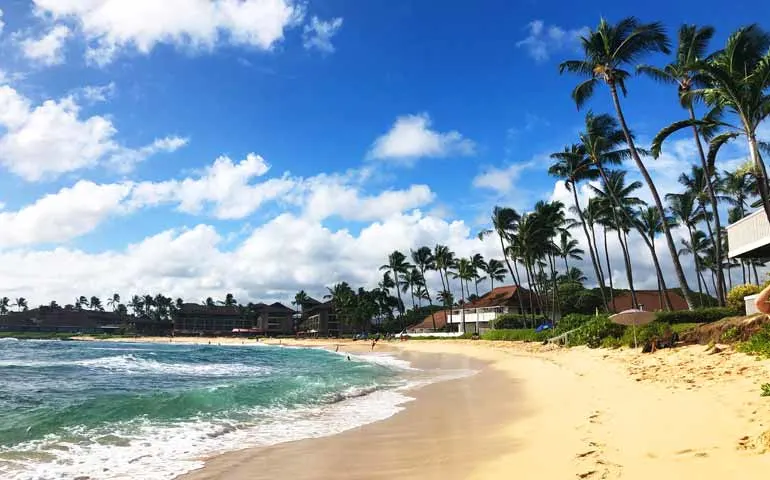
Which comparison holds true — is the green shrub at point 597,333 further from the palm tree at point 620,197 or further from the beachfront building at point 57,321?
the beachfront building at point 57,321

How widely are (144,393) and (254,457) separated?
10.0 metres

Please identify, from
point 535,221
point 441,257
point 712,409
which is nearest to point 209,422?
point 712,409

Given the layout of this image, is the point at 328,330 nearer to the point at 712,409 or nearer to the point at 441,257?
the point at 441,257

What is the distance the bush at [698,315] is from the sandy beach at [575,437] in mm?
10110

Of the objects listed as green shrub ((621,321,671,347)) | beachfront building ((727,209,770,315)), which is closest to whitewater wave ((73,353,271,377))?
green shrub ((621,321,671,347))

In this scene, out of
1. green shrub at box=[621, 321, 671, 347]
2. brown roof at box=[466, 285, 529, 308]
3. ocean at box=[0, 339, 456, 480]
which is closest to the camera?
ocean at box=[0, 339, 456, 480]

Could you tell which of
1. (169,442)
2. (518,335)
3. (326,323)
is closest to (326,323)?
(326,323)

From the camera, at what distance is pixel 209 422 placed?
1115 cm

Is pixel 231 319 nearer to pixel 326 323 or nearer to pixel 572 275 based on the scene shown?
pixel 326 323

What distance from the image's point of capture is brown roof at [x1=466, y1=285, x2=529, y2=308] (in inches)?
2566

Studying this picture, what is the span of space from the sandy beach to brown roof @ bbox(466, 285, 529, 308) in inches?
2065

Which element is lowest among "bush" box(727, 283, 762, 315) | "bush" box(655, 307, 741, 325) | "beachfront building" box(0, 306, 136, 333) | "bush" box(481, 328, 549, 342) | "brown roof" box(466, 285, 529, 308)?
"bush" box(481, 328, 549, 342)

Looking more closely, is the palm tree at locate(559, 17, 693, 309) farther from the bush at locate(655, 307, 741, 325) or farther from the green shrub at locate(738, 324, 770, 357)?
the green shrub at locate(738, 324, 770, 357)

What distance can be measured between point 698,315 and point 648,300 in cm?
3917
